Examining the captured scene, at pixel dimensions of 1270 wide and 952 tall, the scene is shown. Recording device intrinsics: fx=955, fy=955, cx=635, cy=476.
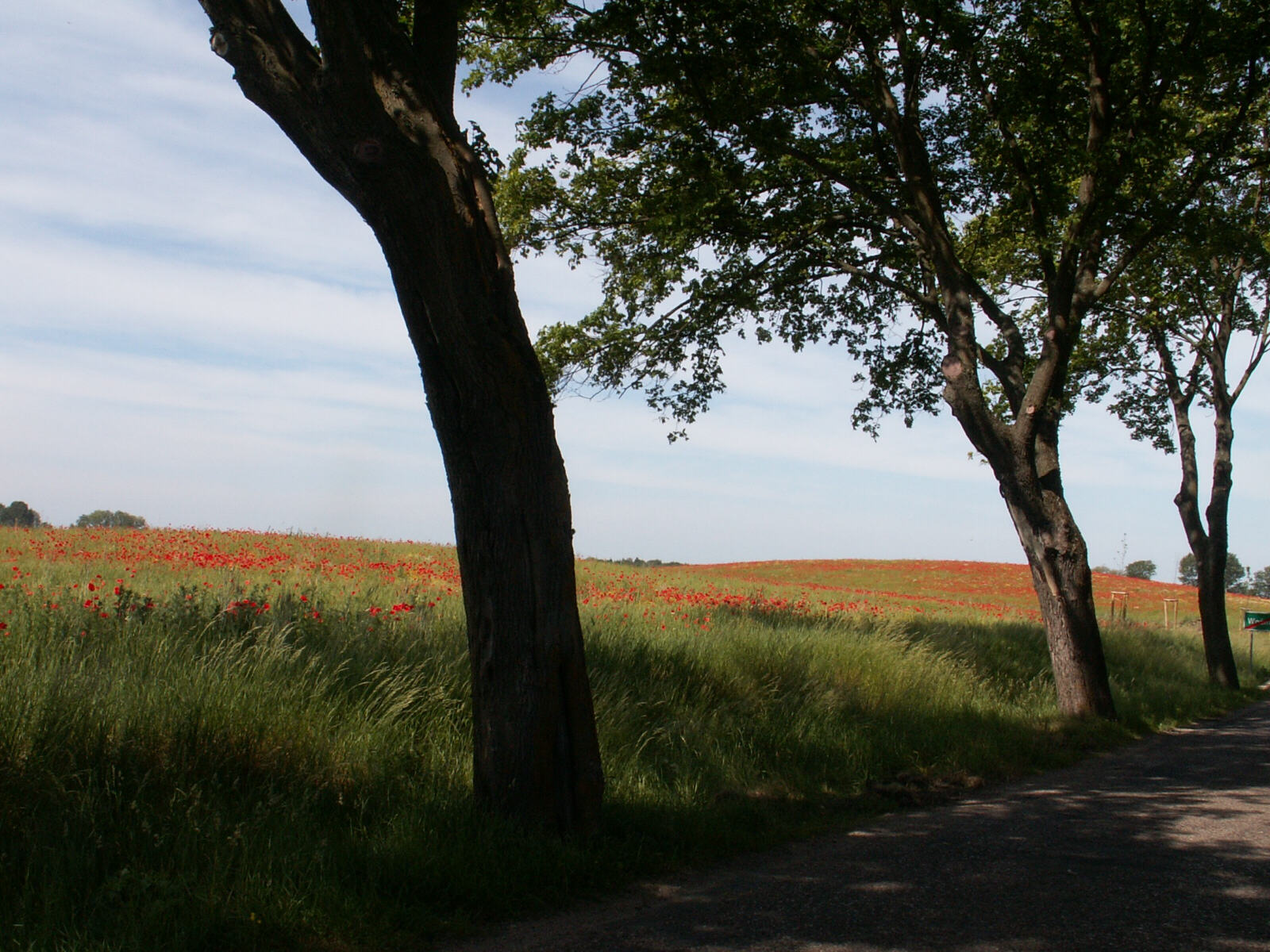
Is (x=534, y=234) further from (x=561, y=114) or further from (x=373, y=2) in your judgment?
(x=373, y=2)

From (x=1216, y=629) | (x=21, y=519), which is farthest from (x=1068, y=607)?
(x=21, y=519)

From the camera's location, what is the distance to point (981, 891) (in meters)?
5.07

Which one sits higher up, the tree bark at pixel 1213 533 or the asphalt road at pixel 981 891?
the tree bark at pixel 1213 533

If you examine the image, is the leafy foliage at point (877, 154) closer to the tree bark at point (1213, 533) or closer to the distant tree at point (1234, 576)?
the tree bark at point (1213, 533)

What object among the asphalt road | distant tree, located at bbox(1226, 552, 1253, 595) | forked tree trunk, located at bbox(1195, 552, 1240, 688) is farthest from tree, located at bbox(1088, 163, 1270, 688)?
distant tree, located at bbox(1226, 552, 1253, 595)

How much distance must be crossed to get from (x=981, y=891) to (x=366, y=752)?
11.6 ft

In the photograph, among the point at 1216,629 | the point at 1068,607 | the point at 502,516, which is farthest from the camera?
the point at 1216,629

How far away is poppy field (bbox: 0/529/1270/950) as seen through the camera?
163 inches

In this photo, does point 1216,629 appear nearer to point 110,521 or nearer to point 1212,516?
point 1212,516

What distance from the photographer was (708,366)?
45.5ft

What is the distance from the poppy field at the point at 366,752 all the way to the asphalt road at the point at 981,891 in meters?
0.37

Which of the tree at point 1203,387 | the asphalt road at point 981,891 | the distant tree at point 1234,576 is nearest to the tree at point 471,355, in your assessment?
the asphalt road at point 981,891

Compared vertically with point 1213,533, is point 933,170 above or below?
above

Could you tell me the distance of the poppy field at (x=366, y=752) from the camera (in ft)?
13.5
